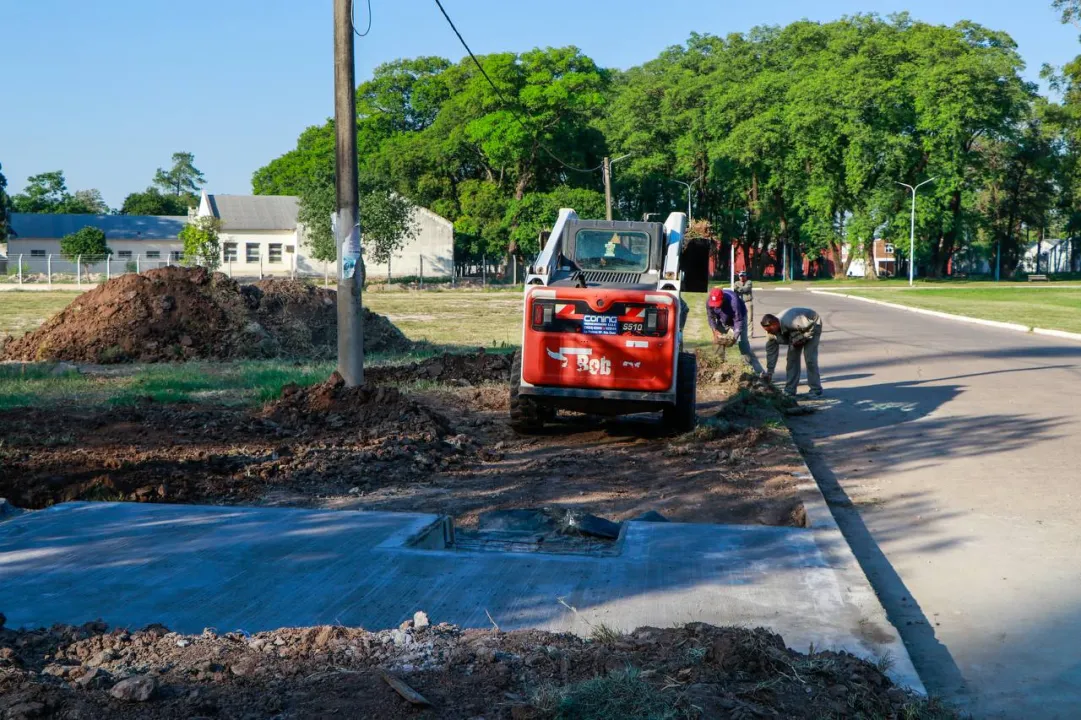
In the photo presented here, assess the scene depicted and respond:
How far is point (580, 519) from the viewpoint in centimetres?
723

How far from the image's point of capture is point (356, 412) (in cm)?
1123

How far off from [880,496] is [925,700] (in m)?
5.01

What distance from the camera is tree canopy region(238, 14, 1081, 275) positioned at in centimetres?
6662

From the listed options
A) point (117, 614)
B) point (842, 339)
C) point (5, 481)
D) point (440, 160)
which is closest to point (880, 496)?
point (117, 614)

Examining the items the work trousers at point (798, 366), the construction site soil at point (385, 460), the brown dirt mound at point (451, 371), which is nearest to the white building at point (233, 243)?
the brown dirt mound at point (451, 371)

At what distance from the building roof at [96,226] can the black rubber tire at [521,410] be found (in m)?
74.3

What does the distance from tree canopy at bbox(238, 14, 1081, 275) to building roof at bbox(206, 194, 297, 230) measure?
23.8 feet

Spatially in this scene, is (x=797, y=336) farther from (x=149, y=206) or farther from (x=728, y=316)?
(x=149, y=206)

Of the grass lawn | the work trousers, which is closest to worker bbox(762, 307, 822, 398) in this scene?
the work trousers

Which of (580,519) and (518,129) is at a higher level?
(518,129)

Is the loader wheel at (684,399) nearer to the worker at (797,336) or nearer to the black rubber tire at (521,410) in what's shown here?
the black rubber tire at (521,410)

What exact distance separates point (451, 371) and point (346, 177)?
15.8 feet

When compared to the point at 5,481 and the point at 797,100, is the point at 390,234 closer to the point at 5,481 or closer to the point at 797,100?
the point at 797,100

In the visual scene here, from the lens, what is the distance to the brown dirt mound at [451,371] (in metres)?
16.0
